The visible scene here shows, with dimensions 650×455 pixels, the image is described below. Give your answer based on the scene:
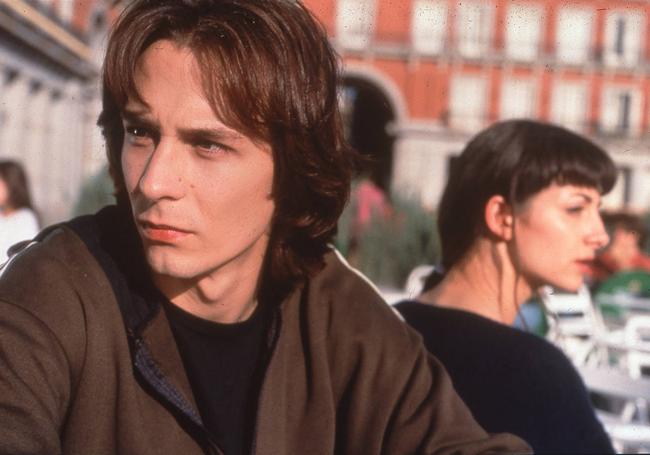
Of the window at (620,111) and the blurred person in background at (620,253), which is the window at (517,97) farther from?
the blurred person in background at (620,253)

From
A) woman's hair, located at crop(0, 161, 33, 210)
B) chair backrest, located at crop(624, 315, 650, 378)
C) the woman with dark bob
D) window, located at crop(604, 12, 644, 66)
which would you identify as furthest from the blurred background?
the woman with dark bob

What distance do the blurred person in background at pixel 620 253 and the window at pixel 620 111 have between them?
24.7 meters

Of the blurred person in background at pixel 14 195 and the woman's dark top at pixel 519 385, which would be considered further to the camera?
the blurred person in background at pixel 14 195

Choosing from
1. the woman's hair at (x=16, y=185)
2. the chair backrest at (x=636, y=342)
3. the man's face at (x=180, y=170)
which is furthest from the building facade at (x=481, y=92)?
the man's face at (x=180, y=170)

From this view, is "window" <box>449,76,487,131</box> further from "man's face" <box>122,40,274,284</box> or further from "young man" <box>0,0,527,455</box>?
"man's face" <box>122,40,274,284</box>

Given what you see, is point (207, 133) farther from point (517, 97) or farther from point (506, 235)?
point (517, 97)

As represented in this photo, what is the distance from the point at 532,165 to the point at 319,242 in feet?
2.58

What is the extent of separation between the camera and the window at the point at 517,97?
30906 millimetres

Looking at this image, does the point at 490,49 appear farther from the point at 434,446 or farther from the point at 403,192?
the point at 434,446

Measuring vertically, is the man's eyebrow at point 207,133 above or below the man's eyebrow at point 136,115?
below

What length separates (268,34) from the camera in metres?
1.15

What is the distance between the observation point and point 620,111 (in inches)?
1244

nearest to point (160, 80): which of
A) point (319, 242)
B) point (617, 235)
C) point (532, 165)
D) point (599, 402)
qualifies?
point (319, 242)

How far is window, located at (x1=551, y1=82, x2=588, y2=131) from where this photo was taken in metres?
32.4
